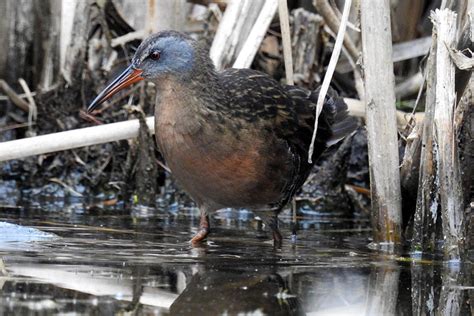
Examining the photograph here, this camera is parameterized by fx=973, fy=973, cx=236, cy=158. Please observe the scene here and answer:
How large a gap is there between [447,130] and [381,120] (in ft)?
1.17

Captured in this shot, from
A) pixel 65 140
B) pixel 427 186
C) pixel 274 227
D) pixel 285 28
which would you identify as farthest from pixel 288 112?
pixel 65 140

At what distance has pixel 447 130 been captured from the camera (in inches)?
181

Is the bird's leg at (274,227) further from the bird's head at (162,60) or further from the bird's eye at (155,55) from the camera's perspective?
the bird's eye at (155,55)

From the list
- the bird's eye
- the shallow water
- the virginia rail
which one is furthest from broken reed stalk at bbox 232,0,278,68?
the shallow water

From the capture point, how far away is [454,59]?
4.59 metres

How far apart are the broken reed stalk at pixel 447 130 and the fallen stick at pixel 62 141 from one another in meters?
1.76

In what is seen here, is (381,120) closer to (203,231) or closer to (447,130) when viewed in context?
(447,130)

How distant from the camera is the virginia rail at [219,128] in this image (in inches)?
186

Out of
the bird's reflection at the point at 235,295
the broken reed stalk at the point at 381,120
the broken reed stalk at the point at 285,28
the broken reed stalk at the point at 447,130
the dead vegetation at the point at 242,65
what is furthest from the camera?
the broken reed stalk at the point at 285,28

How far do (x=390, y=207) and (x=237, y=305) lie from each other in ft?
5.72

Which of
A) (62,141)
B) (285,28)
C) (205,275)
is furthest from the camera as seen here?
(285,28)

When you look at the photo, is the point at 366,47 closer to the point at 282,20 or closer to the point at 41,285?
the point at 282,20

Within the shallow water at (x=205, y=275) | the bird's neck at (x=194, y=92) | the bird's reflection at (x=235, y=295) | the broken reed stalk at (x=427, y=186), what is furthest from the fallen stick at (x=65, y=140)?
the broken reed stalk at (x=427, y=186)

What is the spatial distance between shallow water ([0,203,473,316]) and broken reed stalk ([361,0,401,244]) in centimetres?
21
